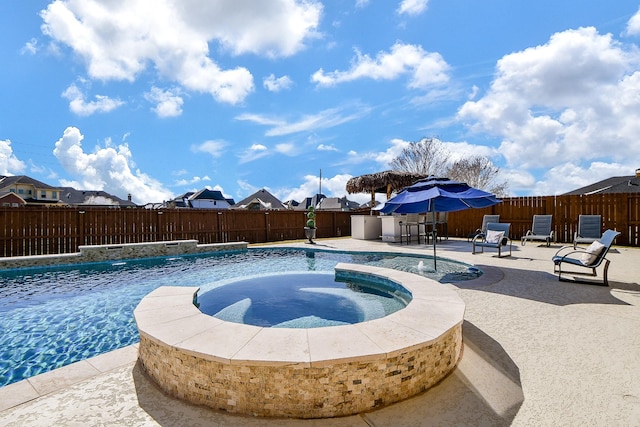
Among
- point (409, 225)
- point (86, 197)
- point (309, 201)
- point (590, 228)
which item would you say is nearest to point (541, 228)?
point (590, 228)

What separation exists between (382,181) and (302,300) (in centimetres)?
1173

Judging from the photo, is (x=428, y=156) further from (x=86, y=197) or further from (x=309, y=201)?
(x=86, y=197)

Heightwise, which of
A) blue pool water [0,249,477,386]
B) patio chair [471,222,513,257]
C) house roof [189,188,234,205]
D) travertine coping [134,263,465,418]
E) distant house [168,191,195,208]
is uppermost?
house roof [189,188,234,205]

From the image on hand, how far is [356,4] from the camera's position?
8.47 metres

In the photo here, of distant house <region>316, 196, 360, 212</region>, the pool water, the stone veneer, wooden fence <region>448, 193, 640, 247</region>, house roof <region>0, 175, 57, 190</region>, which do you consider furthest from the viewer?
distant house <region>316, 196, 360, 212</region>

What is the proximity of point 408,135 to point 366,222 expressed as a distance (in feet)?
46.8

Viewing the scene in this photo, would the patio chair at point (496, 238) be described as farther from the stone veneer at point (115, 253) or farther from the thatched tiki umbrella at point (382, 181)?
the stone veneer at point (115, 253)

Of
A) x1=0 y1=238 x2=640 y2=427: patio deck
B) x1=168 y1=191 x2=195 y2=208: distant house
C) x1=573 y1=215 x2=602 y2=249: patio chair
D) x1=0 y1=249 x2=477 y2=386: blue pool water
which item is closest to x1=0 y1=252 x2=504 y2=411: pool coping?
x1=0 y1=238 x2=640 y2=427: patio deck

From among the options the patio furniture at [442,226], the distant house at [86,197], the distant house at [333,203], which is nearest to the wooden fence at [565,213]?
the patio furniture at [442,226]

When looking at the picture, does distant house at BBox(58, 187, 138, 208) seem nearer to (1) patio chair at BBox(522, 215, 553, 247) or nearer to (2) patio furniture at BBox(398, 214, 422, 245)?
(2) patio furniture at BBox(398, 214, 422, 245)

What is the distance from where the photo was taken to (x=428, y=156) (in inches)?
1025

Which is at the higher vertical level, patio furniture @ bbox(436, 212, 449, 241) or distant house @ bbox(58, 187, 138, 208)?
distant house @ bbox(58, 187, 138, 208)

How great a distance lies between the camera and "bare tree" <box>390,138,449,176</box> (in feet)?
84.5

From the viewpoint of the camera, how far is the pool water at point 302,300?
424 cm
